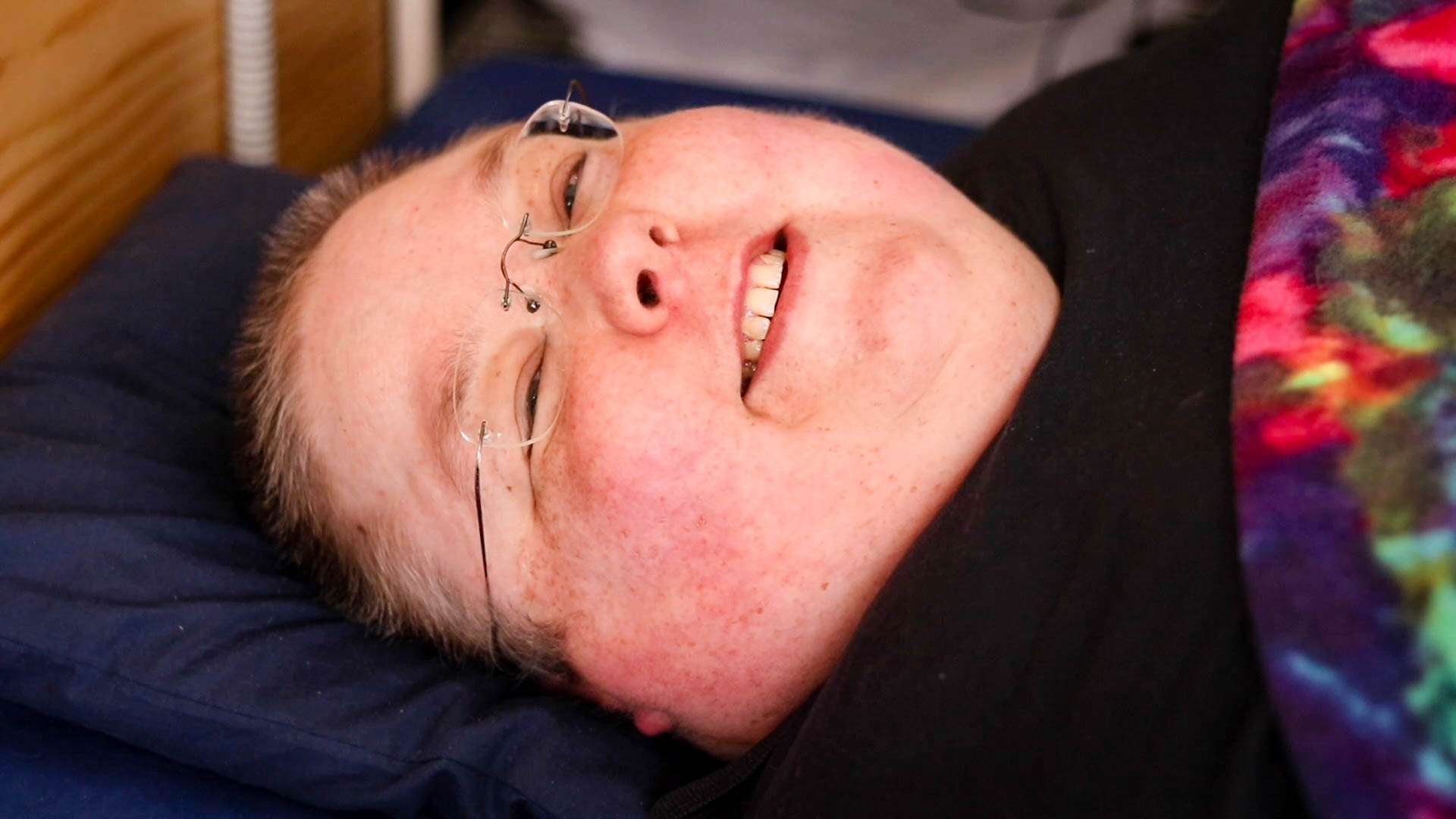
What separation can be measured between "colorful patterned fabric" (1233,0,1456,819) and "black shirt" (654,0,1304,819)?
0.04 m

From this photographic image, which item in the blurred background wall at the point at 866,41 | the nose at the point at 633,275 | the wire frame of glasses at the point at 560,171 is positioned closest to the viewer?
the nose at the point at 633,275

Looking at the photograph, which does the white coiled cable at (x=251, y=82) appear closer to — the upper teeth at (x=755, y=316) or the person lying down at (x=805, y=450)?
the person lying down at (x=805, y=450)

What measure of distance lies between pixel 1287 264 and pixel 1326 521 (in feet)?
0.88

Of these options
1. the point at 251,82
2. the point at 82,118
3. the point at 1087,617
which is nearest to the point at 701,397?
the point at 1087,617

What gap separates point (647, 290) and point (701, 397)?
0.11m

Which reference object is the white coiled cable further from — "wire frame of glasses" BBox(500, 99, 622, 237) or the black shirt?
the black shirt

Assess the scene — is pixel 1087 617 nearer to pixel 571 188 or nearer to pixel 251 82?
pixel 571 188

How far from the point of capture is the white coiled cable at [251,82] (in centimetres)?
168

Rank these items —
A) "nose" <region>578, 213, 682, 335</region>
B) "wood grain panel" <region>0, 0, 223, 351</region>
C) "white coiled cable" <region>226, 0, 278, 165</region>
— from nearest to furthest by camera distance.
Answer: "nose" <region>578, 213, 682, 335</region> < "wood grain panel" <region>0, 0, 223, 351</region> < "white coiled cable" <region>226, 0, 278, 165</region>

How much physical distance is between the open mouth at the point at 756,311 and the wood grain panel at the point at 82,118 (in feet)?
2.72

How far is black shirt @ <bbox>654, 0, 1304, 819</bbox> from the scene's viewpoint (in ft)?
2.77

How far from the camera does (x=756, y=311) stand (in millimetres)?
1047

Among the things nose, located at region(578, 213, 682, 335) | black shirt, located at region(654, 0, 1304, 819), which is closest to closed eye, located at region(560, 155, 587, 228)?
nose, located at region(578, 213, 682, 335)

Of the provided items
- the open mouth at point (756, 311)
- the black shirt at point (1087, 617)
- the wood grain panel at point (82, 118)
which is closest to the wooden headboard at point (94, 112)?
the wood grain panel at point (82, 118)
